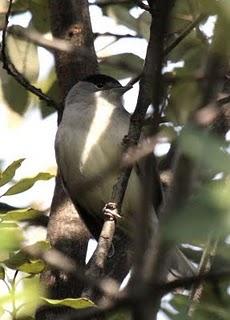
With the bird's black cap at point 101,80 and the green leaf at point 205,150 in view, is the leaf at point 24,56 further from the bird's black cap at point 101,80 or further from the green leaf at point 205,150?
the green leaf at point 205,150

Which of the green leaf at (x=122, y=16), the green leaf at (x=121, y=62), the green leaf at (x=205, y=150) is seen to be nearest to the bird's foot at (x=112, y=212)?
the green leaf at (x=121, y=62)

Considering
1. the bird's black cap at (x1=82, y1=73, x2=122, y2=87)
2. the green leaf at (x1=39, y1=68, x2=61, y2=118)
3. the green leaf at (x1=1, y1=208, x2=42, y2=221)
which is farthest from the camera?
the bird's black cap at (x1=82, y1=73, x2=122, y2=87)

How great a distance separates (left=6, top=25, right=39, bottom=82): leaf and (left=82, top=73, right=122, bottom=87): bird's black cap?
478mm

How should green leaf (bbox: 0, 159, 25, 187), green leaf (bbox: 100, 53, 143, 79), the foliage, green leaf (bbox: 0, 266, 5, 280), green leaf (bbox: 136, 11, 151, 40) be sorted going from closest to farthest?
the foliage, green leaf (bbox: 0, 266, 5, 280), green leaf (bbox: 0, 159, 25, 187), green leaf (bbox: 100, 53, 143, 79), green leaf (bbox: 136, 11, 151, 40)

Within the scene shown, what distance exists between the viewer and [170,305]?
2.00m

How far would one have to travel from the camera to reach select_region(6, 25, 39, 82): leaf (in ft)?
15.2

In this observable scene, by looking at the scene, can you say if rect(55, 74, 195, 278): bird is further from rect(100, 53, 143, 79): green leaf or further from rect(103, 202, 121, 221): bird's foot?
rect(103, 202, 121, 221): bird's foot

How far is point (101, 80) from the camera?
5.45 metres

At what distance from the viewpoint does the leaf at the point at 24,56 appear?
4633mm

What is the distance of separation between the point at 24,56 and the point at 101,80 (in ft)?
3.03

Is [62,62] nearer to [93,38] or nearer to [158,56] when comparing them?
[93,38]

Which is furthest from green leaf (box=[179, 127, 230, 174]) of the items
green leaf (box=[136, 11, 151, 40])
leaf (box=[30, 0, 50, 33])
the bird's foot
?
leaf (box=[30, 0, 50, 33])

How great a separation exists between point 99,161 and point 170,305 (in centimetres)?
296

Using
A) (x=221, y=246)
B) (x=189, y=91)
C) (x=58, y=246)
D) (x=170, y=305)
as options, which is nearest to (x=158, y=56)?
(x=221, y=246)
